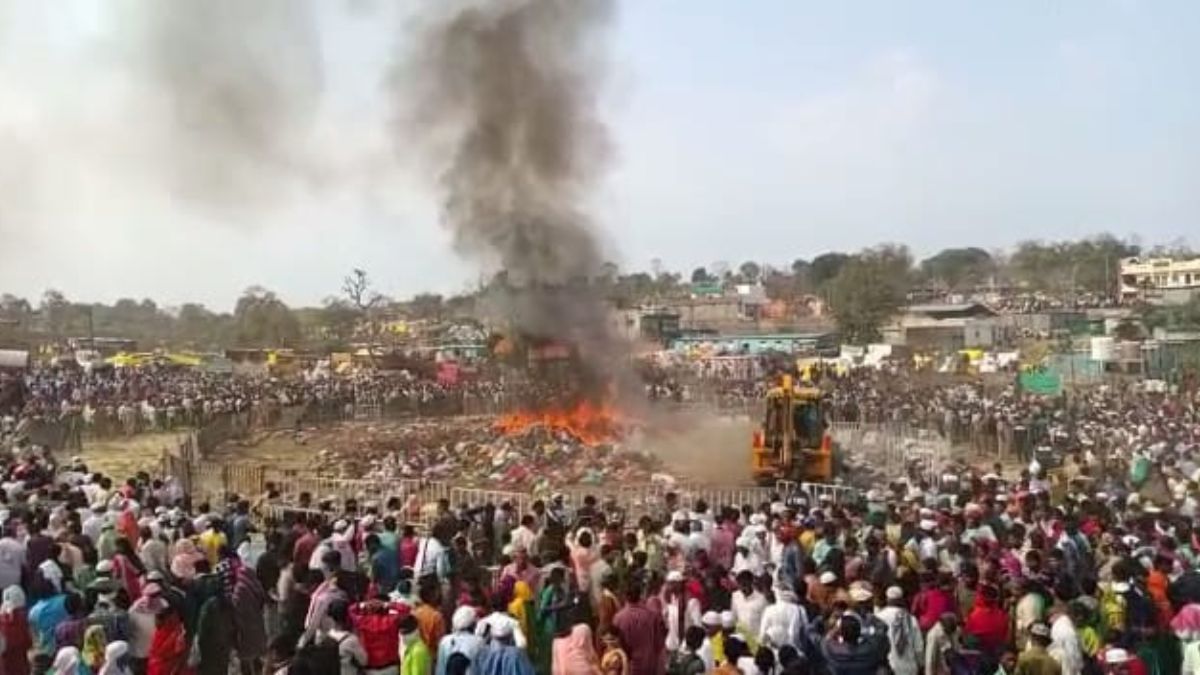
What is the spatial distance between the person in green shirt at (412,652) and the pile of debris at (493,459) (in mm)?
14847

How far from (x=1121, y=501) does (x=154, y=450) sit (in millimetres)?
22841

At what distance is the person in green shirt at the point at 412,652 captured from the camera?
302 inches

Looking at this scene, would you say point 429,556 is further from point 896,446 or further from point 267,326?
point 267,326

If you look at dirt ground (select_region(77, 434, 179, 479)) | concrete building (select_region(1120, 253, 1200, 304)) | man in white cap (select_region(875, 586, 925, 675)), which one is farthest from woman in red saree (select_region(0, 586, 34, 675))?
concrete building (select_region(1120, 253, 1200, 304))

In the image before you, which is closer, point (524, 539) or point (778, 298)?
point (524, 539)

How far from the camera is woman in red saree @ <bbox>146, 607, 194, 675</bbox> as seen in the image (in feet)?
26.9

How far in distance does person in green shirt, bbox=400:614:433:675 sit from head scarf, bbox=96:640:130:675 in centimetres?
162

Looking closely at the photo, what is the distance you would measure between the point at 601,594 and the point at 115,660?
3.58 metres

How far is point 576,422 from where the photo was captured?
31438mm

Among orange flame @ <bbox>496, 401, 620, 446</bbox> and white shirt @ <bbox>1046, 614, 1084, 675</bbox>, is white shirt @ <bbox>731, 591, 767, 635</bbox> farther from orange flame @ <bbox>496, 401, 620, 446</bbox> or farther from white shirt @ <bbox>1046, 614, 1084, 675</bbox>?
orange flame @ <bbox>496, 401, 620, 446</bbox>

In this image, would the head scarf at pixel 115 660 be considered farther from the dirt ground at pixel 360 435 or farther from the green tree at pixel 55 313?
the green tree at pixel 55 313

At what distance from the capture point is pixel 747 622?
8508 millimetres

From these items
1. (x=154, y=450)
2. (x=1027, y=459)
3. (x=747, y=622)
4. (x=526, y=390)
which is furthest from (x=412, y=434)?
(x=747, y=622)

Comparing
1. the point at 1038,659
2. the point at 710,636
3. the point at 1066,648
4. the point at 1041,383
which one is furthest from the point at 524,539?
the point at 1041,383
